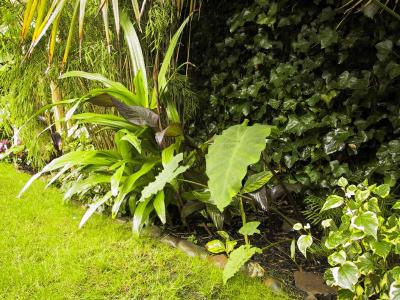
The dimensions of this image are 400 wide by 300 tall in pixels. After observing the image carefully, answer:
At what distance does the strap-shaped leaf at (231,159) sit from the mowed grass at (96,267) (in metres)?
0.49

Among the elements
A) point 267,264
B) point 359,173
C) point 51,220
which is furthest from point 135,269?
point 359,173

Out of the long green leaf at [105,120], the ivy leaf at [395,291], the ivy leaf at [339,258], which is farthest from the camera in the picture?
the long green leaf at [105,120]

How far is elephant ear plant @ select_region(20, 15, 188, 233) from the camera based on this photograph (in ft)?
6.32

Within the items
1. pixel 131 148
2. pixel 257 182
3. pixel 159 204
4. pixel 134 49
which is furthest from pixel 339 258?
pixel 134 49

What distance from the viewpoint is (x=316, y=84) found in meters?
2.04

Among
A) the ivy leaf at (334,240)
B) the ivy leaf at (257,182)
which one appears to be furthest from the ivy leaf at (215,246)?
the ivy leaf at (334,240)

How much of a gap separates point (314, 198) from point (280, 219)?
30 cm

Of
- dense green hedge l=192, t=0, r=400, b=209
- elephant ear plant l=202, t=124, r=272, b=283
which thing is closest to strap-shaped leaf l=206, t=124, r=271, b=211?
elephant ear plant l=202, t=124, r=272, b=283

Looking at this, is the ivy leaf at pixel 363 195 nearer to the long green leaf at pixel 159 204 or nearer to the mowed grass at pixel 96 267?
the mowed grass at pixel 96 267

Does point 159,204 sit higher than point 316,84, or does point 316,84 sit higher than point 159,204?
point 316,84

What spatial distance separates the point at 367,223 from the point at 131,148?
1.37m

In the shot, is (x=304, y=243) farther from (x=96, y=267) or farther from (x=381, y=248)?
(x=96, y=267)

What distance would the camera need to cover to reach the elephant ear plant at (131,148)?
193 cm

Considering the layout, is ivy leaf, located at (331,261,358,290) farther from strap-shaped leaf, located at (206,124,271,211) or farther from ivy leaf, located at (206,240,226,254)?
ivy leaf, located at (206,240,226,254)
